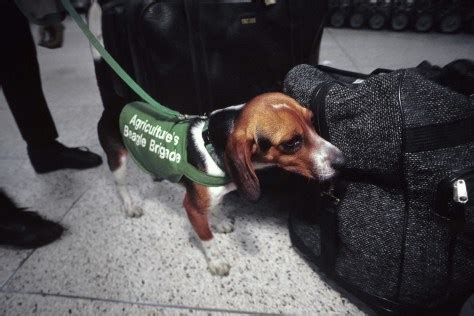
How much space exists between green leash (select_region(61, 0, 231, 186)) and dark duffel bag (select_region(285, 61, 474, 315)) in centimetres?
50

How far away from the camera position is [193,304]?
1.33 meters

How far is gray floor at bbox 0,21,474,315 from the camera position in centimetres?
133

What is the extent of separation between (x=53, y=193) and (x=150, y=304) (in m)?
1.21

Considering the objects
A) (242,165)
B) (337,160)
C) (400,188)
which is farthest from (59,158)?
(400,188)

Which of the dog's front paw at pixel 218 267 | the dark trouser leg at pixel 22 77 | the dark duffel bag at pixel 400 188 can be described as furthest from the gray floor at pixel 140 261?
the dark trouser leg at pixel 22 77

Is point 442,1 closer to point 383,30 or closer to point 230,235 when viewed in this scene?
point 383,30

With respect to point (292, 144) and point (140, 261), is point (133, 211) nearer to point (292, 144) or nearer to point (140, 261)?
point (140, 261)

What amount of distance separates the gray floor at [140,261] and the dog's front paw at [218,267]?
3cm

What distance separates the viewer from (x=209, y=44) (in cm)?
147

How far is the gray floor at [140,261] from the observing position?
1.33m

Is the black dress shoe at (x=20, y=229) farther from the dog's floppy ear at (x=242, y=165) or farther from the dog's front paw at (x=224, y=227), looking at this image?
the dog's floppy ear at (x=242, y=165)

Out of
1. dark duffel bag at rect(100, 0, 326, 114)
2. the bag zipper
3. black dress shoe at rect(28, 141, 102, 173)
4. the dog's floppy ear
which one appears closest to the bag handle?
dark duffel bag at rect(100, 0, 326, 114)

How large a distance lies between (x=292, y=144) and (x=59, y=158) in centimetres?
187

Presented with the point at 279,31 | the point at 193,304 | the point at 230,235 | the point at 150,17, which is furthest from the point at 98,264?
the point at 279,31
